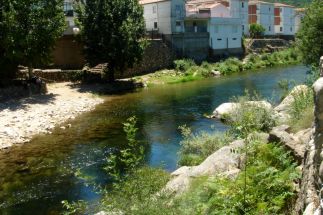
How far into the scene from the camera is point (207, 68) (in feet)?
156

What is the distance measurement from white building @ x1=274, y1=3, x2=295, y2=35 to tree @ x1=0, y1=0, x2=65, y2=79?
63.8 meters

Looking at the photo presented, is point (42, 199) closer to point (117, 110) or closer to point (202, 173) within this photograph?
point (202, 173)

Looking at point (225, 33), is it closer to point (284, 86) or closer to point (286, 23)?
point (286, 23)

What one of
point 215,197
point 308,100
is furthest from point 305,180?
point 308,100

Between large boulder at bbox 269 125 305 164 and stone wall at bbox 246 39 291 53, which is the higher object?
stone wall at bbox 246 39 291 53

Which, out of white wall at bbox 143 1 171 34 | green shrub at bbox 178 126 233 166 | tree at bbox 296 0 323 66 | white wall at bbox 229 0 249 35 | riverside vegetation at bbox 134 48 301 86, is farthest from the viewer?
white wall at bbox 229 0 249 35

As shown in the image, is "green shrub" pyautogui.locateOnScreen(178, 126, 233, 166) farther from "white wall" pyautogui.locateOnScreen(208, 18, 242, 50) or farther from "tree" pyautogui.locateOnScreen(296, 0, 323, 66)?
"white wall" pyautogui.locateOnScreen(208, 18, 242, 50)

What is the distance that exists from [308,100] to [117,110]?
1568 cm

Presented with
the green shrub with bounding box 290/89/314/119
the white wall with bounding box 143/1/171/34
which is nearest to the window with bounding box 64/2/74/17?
the white wall with bounding box 143/1/171/34

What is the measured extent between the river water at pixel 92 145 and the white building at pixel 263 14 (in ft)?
160

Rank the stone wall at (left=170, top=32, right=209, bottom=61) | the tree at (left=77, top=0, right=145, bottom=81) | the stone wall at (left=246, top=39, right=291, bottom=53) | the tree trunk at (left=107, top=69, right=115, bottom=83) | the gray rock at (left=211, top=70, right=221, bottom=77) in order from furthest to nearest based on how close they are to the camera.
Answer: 1. the stone wall at (left=246, top=39, right=291, bottom=53)
2. the stone wall at (left=170, top=32, right=209, bottom=61)
3. the gray rock at (left=211, top=70, right=221, bottom=77)
4. the tree trunk at (left=107, top=69, right=115, bottom=83)
5. the tree at (left=77, top=0, right=145, bottom=81)

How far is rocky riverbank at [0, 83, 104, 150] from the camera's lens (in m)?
21.4

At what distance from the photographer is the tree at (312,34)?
92.3ft

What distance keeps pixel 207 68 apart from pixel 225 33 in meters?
15.6
